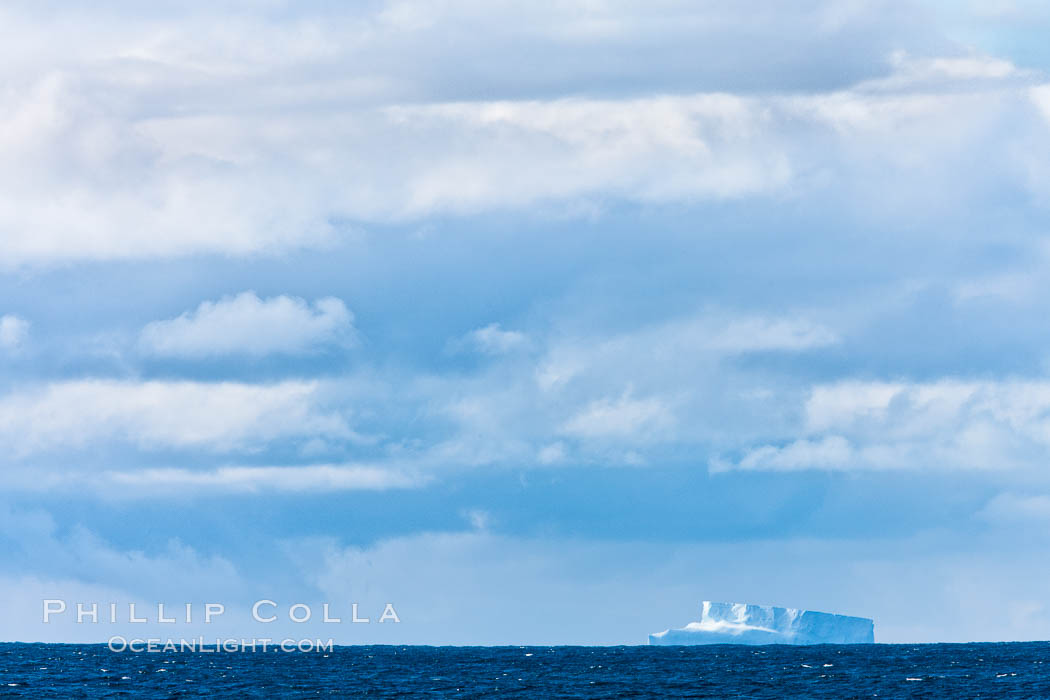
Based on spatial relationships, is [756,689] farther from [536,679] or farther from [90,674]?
[90,674]

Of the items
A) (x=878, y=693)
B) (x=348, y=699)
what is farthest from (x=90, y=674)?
(x=878, y=693)

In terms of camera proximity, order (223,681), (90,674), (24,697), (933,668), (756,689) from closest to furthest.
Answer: (24,697) < (756,689) < (223,681) < (90,674) < (933,668)

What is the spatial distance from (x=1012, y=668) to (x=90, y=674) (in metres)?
105

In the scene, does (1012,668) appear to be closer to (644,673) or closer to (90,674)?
(644,673)

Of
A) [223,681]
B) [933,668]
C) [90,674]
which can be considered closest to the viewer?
[223,681]

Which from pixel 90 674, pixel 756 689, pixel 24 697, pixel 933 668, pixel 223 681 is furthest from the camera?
pixel 933 668

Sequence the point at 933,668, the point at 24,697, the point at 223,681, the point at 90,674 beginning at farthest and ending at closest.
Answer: the point at 933,668 → the point at 90,674 → the point at 223,681 → the point at 24,697

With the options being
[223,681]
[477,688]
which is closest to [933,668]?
[477,688]

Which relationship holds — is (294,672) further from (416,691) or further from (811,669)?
(811,669)

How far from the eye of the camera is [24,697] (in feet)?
451

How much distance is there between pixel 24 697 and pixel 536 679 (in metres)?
54.3

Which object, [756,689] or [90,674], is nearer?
[756,689]

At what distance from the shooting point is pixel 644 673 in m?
187

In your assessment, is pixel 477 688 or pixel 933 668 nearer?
pixel 477 688
